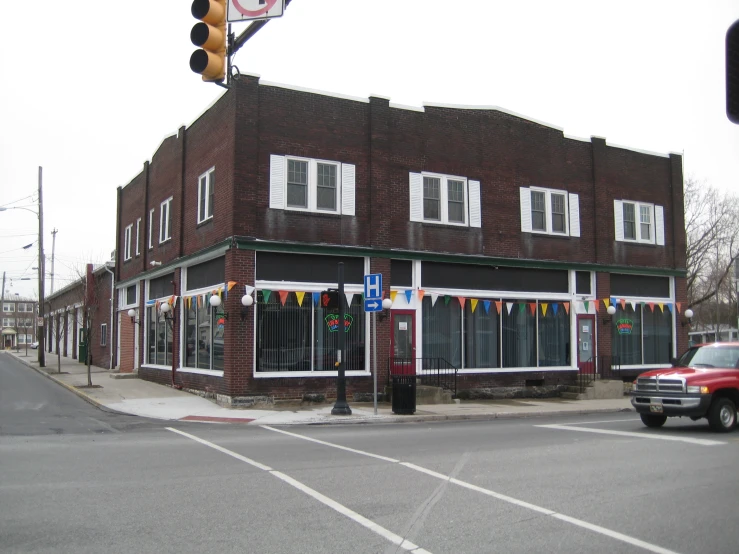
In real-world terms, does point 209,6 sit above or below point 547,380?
above

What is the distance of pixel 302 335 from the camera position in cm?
1956

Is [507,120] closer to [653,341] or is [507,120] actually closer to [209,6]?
[653,341]

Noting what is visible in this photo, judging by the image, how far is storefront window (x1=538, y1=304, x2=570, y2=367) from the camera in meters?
23.6

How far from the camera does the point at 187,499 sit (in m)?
7.83

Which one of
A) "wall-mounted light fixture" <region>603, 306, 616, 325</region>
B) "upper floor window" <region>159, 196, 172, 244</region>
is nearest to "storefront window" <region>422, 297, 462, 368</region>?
"wall-mounted light fixture" <region>603, 306, 616, 325</region>

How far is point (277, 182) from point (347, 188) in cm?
214

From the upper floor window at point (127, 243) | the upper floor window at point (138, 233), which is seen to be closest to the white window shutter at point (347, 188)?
the upper floor window at point (138, 233)

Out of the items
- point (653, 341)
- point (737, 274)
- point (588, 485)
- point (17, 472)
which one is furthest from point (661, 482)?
point (653, 341)

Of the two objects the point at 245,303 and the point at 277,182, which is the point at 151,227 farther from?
the point at 245,303

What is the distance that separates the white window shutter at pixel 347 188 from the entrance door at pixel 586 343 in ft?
31.1

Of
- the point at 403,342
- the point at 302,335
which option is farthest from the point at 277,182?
the point at 403,342

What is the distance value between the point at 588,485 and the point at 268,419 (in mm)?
9273

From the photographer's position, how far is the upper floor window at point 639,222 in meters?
25.6

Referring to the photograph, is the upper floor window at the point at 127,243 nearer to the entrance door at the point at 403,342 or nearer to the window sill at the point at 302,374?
the window sill at the point at 302,374
